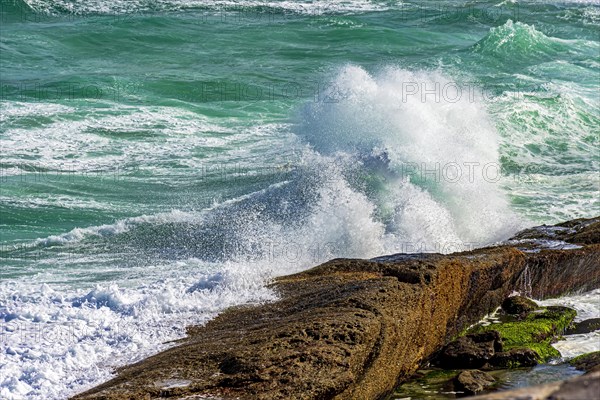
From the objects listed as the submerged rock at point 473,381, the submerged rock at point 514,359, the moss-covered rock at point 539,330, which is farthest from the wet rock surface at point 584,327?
the submerged rock at point 473,381

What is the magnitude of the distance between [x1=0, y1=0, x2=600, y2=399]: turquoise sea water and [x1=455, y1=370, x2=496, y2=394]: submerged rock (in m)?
1.74

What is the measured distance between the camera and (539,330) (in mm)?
7855

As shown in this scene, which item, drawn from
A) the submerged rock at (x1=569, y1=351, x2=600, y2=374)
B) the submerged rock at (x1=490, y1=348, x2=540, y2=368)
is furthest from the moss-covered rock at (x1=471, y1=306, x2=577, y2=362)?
the submerged rock at (x1=569, y1=351, x2=600, y2=374)

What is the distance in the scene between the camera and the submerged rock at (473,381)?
6.55 m

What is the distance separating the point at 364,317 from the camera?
6.01 metres

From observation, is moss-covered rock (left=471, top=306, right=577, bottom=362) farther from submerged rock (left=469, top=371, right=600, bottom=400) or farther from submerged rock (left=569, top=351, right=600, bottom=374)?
submerged rock (left=469, top=371, right=600, bottom=400)

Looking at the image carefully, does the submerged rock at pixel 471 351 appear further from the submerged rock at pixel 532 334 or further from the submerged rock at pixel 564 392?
the submerged rock at pixel 564 392

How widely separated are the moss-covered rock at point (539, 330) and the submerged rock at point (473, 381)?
2.25ft

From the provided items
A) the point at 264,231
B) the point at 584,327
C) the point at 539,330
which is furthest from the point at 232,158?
the point at 539,330

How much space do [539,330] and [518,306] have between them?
70 cm

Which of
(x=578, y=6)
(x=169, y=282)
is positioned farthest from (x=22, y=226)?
(x=578, y=6)

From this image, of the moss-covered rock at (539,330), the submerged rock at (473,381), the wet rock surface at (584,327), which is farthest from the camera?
the wet rock surface at (584,327)

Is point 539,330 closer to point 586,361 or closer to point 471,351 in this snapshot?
point 586,361

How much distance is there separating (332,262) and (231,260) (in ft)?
7.08
